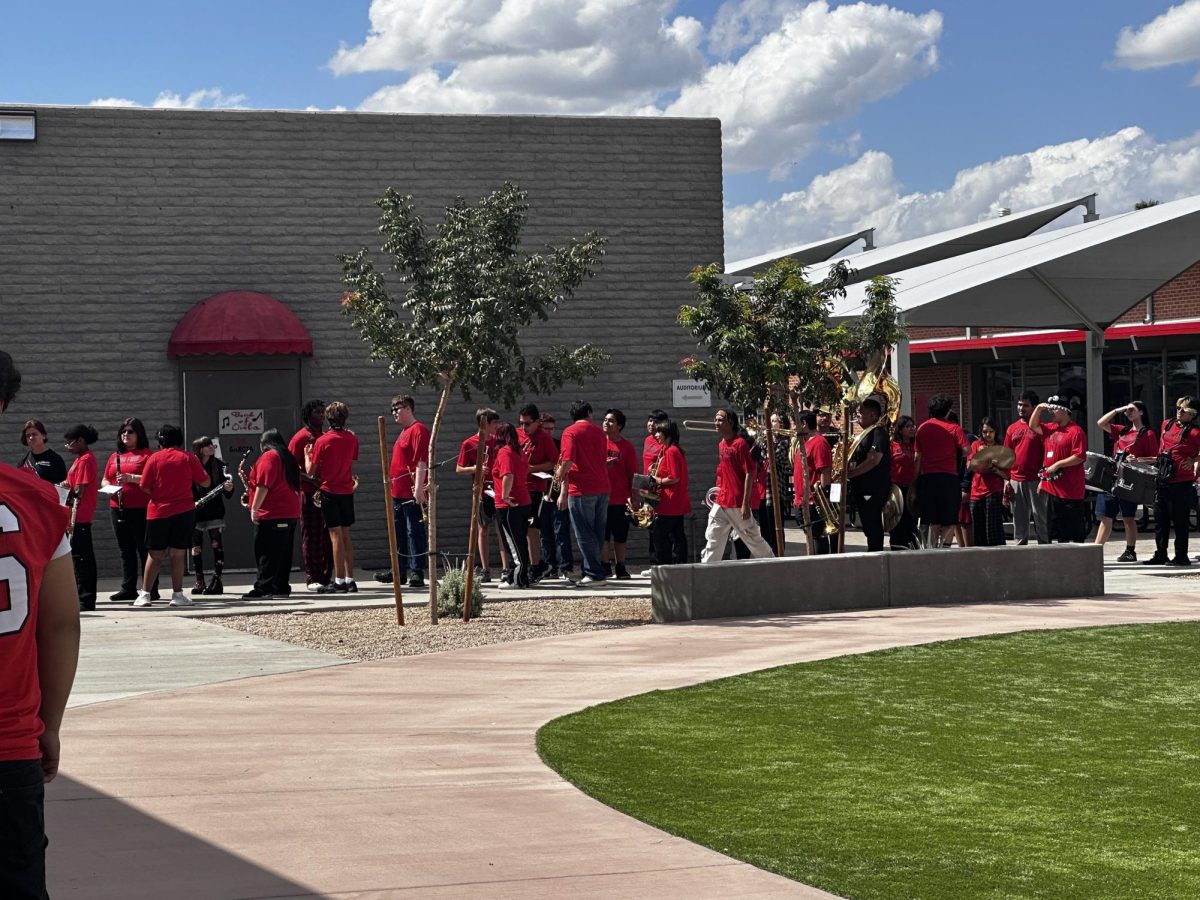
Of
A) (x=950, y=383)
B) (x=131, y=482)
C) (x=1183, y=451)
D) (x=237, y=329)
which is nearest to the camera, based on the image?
(x=131, y=482)

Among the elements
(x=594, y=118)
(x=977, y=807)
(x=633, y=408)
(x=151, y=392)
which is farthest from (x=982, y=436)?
(x=977, y=807)

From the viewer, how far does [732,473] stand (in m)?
15.5

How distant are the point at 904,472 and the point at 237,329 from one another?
24.0 ft

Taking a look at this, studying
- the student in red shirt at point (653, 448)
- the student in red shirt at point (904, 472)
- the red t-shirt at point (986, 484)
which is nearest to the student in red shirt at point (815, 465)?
the student in red shirt at point (904, 472)

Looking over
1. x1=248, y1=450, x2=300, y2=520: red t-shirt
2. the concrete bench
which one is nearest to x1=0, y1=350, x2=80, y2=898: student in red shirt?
the concrete bench

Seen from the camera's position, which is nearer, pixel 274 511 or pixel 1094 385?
pixel 274 511

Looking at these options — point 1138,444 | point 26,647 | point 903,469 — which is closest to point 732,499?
point 903,469

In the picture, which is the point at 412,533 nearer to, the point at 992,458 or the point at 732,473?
the point at 732,473

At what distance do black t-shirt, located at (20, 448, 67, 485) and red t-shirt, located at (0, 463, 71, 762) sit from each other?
1105 centimetres

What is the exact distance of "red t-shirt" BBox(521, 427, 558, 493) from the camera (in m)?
17.3

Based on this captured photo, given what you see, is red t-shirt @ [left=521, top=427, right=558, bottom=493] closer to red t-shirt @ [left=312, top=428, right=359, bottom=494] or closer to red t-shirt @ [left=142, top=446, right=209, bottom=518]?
red t-shirt @ [left=312, top=428, right=359, bottom=494]

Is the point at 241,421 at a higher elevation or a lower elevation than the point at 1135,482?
higher

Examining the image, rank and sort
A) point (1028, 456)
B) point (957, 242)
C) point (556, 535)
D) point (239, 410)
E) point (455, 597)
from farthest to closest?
point (957, 242) → point (239, 410) → point (1028, 456) → point (556, 535) → point (455, 597)

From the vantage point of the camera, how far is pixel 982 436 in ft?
63.8
